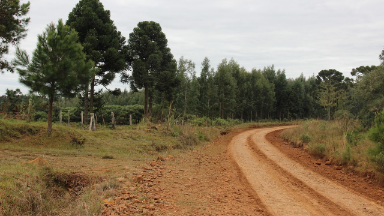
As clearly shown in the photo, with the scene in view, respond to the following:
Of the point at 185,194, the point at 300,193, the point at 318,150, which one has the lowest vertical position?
the point at 300,193

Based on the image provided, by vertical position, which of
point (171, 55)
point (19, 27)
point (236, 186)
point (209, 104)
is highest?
point (171, 55)

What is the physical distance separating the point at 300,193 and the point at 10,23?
52.7ft

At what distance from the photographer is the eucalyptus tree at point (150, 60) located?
29.0m

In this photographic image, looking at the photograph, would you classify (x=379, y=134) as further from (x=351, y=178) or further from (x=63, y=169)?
(x=63, y=169)

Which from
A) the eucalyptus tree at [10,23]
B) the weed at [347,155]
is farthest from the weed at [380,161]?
the eucalyptus tree at [10,23]

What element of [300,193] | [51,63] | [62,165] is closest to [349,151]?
[300,193]

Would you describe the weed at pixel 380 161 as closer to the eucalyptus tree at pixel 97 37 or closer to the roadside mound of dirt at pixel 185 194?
the roadside mound of dirt at pixel 185 194

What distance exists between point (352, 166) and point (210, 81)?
132 ft

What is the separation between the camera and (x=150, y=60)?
1144 inches

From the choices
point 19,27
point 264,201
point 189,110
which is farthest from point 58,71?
point 189,110

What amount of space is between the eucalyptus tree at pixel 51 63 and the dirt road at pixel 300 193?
32.8ft

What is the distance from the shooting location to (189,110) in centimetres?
4691

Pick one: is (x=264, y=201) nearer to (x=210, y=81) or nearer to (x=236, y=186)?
(x=236, y=186)

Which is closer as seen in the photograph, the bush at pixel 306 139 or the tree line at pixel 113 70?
the tree line at pixel 113 70
